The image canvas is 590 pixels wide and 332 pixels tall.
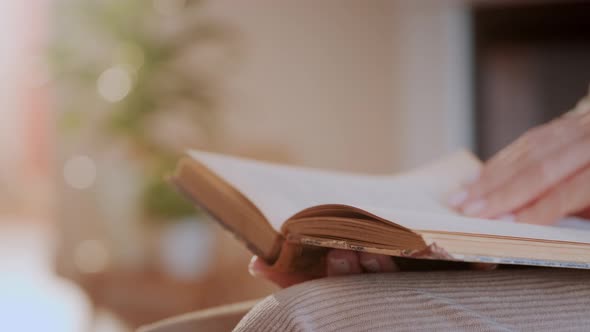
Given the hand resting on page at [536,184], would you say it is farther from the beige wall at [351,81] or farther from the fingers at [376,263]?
the beige wall at [351,81]

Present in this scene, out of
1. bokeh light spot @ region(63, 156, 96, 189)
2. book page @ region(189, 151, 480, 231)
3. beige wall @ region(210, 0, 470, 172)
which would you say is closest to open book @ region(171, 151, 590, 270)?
book page @ region(189, 151, 480, 231)

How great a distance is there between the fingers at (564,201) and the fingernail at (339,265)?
15 centimetres

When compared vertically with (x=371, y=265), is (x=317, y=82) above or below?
below

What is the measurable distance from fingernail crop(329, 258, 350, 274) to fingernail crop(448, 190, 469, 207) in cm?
15

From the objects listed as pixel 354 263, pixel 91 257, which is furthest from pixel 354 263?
pixel 91 257

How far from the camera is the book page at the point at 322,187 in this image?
51cm

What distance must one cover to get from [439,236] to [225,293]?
6.68 feet

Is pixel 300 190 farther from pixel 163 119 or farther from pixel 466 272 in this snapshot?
pixel 163 119

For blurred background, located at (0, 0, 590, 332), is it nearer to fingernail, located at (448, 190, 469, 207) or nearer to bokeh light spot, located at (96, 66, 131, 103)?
bokeh light spot, located at (96, 66, 131, 103)

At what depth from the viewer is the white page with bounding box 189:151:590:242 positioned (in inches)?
16.8

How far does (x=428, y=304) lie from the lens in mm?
371

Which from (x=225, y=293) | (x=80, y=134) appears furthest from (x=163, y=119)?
(x=225, y=293)

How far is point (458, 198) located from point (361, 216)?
0.62 ft

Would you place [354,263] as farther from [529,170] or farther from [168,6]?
[168,6]
